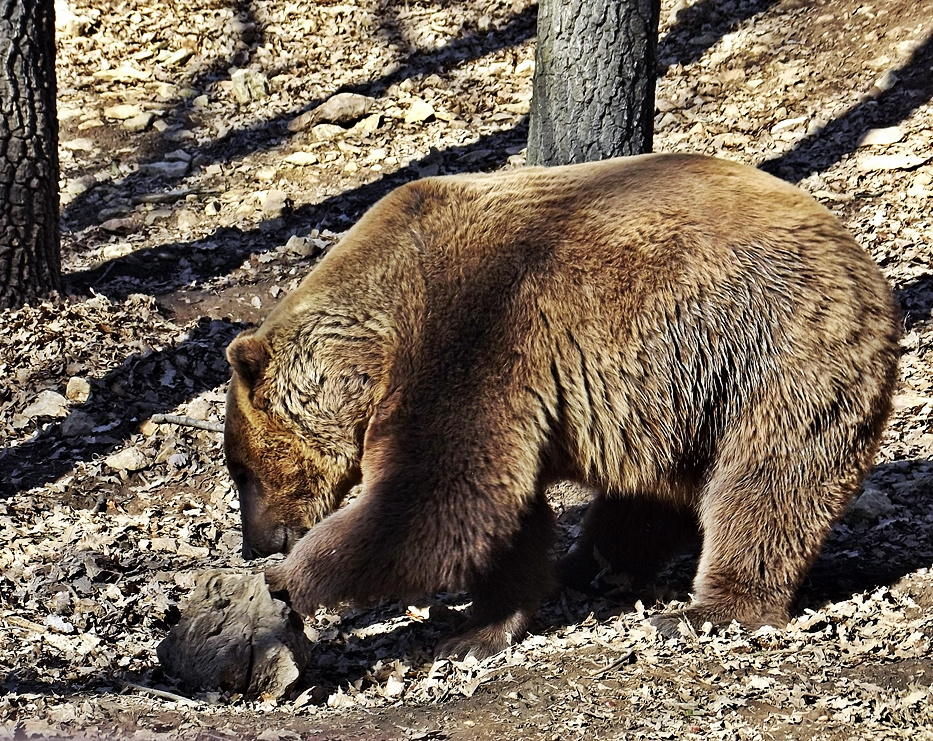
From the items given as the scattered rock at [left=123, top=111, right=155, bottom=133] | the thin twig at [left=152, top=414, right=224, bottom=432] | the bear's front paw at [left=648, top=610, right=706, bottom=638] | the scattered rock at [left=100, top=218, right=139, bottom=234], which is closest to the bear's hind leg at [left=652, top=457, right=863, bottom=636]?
the bear's front paw at [left=648, top=610, right=706, bottom=638]

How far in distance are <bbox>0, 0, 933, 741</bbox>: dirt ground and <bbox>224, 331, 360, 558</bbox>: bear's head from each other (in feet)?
2.24

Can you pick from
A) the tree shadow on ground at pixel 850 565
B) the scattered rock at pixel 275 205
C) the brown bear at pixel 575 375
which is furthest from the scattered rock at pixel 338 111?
the tree shadow on ground at pixel 850 565

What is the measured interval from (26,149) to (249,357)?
13.1ft

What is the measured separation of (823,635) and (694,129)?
6.18 metres

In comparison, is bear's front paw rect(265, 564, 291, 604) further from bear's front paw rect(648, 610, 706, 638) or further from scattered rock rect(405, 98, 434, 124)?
scattered rock rect(405, 98, 434, 124)

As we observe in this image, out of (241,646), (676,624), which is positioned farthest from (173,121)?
(676,624)

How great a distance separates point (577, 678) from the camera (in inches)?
157

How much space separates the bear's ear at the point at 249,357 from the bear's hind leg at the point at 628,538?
5.95 ft

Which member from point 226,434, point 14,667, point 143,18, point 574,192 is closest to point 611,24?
point 574,192

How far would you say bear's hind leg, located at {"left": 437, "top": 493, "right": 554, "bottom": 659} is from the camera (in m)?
4.53

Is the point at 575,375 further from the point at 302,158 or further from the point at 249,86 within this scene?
the point at 249,86

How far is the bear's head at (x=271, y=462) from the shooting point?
14.6 feet

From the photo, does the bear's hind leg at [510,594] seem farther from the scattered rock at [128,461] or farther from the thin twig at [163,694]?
the scattered rock at [128,461]

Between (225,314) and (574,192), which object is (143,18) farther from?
(574,192)
